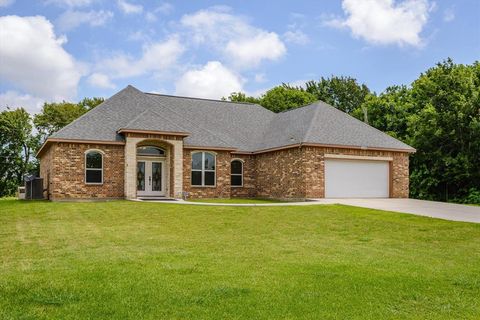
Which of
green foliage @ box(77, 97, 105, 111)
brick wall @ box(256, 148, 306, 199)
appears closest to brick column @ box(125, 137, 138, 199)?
brick wall @ box(256, 148, 306, 199)

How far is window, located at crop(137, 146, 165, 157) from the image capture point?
968 inches

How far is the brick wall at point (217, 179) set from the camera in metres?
25.1

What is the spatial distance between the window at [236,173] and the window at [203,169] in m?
2.26

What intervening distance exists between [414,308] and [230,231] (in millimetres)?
6993

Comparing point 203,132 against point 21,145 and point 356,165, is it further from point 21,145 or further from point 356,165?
point 21,145

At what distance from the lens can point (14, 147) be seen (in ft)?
158

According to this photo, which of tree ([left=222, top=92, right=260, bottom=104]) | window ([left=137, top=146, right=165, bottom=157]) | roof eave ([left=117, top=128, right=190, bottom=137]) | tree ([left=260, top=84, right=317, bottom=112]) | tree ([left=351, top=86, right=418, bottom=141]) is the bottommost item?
window ([left=137, top=146, right=165, bottom=157])

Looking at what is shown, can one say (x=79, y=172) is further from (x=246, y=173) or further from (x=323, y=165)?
(x=323, y=165)

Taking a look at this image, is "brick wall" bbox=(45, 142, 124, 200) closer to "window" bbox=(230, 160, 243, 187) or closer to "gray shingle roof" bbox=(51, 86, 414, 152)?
"gray shingle roof" bbox=(51, 86, 414, 152)

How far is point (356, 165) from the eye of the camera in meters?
25.0

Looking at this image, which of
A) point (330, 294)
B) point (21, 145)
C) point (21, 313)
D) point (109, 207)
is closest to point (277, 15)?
point (109, 207)

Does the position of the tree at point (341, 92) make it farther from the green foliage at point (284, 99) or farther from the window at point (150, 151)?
the window at point (150, 151)

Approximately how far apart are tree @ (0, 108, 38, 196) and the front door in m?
28.3

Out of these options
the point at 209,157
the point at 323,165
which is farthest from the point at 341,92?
the point at 209,157
